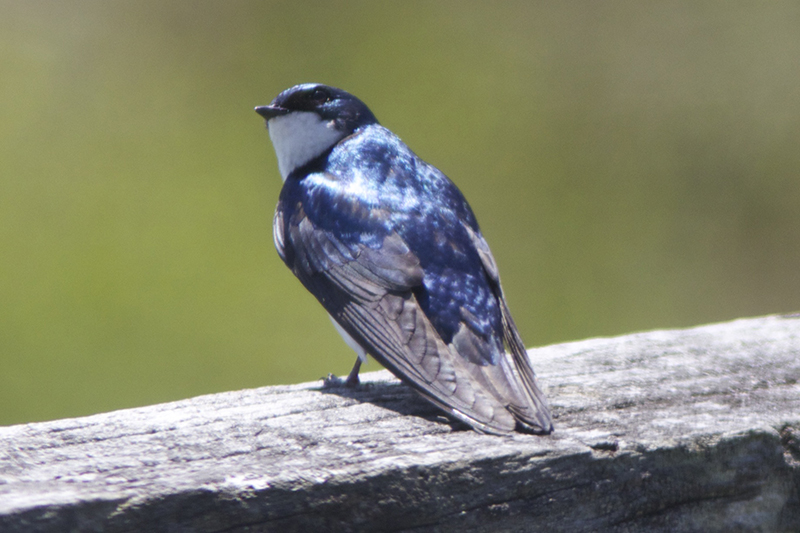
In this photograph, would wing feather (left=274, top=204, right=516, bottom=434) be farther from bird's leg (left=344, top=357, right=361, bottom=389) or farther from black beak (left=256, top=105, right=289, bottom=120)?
black beak (left=256, top=105, right=289, bottom=120)

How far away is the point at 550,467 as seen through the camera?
1258mm

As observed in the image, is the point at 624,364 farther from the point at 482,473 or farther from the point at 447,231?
the point at 482,473

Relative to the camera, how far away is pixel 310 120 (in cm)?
257

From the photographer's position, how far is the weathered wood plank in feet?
3.58

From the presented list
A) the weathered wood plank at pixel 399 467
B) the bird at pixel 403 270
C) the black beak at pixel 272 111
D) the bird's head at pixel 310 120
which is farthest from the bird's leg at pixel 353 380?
the black beak at pixel 272 111

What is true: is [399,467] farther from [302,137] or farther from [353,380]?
[302,137]

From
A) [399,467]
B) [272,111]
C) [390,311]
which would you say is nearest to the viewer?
[399,467]

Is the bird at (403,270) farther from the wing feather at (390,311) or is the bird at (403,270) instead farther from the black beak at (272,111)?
the black beak at (272,111)

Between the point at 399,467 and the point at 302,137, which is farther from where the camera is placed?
the point at 302,137

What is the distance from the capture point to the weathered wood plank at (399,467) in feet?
3.58

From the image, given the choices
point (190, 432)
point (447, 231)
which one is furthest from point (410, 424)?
point (447, 231)

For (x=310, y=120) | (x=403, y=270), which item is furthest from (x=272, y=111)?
(x=403, y=270)

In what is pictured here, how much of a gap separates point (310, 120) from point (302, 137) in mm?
64

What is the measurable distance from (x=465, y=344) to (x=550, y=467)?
0.48 metres
